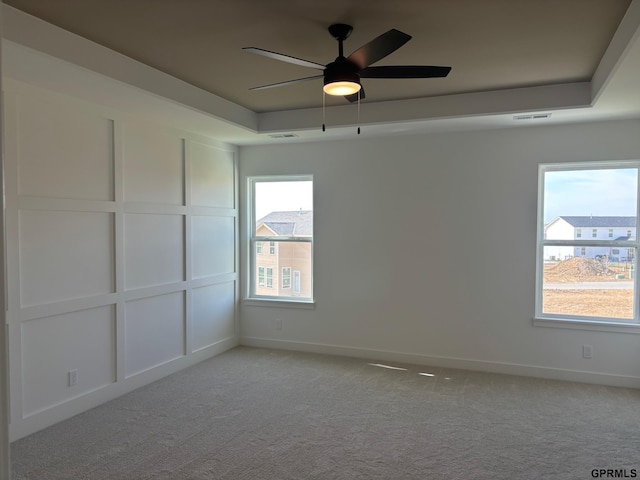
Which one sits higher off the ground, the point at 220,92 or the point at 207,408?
the point at 220,92

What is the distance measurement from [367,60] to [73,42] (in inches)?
73.7

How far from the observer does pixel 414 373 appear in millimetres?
4633

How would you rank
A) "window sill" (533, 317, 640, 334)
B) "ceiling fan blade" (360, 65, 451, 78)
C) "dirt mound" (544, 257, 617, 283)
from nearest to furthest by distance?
1. "ceiling fan blade" (360, 65, 451, 78)
2. "window sill" (533, 317, 640, 334)
3. "dirt mound" (544, 257, 617, 283)

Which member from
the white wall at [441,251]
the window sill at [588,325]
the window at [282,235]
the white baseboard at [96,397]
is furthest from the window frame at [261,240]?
the window sill at [588,325]

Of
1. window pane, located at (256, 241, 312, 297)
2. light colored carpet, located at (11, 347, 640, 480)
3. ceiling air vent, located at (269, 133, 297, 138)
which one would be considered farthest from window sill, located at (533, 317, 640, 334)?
ceiling air vent, located at (269, 133, 297, 138)

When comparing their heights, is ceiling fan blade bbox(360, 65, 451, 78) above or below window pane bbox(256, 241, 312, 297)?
above

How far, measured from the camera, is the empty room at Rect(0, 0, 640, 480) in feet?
9.23

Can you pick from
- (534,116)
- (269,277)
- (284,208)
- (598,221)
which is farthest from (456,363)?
(284,208)

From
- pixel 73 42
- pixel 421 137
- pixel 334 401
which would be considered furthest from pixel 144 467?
pixel 421 137

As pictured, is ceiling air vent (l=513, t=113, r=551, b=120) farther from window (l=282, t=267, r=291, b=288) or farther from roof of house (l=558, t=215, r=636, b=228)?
window (l=282, t=267, r=291, b=288)

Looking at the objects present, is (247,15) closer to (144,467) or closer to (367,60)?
(367,60)

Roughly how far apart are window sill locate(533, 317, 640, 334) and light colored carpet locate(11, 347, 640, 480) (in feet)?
1.79

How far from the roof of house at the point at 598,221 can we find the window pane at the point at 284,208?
279 centimetres

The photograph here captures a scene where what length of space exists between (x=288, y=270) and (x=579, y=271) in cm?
319
